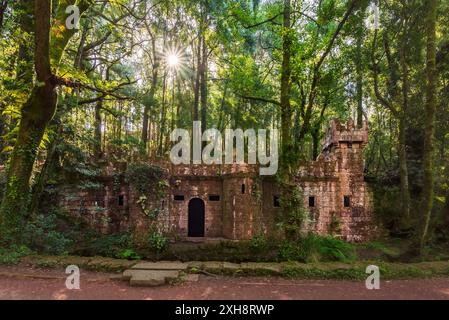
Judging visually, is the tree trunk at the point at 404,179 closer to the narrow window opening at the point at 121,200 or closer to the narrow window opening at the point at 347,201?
the narrow window opening at the point at 347,201

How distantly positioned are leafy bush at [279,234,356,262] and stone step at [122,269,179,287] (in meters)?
4.01

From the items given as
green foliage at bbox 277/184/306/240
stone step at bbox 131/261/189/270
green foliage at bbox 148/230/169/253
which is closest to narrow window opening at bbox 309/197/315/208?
green foliage at bbox 277/184/306/240

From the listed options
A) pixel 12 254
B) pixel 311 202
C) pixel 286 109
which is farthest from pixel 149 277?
pixel 311 202

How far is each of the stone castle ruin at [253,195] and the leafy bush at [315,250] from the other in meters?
4.00

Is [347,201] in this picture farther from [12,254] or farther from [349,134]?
[12,254]

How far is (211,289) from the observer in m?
7.10

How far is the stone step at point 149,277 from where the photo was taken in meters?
7.14

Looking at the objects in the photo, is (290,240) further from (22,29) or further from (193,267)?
(22,29)

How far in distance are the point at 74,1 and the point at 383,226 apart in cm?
1725

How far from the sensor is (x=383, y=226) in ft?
50.4
